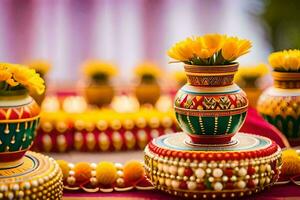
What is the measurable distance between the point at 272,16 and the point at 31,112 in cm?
264

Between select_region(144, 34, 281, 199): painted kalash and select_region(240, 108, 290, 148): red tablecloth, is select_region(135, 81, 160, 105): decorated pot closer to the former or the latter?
select_region(240, 108, 290, 148): red tablecloth

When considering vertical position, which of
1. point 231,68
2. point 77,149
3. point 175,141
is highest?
point 231,68

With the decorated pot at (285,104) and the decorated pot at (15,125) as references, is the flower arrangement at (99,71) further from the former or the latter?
the decorated pot at (15,125)

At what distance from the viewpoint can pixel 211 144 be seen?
1.24 metres

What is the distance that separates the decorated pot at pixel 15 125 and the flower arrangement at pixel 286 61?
56 cm

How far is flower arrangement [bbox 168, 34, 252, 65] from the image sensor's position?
3.94 ft

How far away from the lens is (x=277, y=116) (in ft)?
4.87

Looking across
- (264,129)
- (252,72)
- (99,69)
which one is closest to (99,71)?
(99,69)

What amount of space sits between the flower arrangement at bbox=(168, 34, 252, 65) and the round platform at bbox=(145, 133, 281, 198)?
16cm

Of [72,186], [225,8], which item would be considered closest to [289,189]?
[72,186]

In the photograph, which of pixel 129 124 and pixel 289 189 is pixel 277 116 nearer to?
pixel 289 189

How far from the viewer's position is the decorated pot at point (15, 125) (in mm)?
1128

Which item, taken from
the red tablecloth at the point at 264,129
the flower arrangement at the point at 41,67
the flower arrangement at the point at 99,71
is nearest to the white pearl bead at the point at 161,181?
the red tablecloth at the point at 264,129

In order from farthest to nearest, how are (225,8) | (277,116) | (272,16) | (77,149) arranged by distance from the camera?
(225,8), (272,16), (77,149), (277,116)
